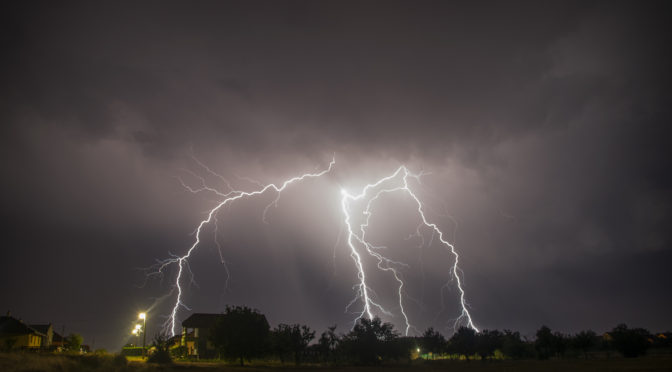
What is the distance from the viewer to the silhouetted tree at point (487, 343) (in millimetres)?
58406

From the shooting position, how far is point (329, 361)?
48.3m

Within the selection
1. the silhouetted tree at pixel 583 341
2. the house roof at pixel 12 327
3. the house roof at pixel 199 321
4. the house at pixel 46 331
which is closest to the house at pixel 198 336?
the house roof at pixel 199 321

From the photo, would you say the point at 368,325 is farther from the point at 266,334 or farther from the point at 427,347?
the point at 427,347

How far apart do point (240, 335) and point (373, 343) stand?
1681 cm

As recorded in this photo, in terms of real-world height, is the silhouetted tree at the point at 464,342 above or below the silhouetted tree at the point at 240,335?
below

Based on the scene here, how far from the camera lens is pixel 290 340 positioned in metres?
43.2

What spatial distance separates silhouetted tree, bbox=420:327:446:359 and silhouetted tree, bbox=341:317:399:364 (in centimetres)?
1947

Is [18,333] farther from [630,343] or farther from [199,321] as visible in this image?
[630,343]

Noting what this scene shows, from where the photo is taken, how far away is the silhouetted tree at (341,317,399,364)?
4578cm

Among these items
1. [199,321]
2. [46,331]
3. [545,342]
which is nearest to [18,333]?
[46,331]

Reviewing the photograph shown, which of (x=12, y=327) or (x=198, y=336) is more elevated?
(x=12, y=327)

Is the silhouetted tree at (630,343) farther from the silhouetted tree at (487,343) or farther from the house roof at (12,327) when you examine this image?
the house roof at (12,327)

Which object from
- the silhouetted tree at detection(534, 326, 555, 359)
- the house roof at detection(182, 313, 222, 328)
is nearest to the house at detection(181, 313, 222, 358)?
the house roof at detection(182, 313, 222, 328)

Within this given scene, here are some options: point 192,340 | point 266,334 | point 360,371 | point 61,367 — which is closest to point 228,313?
point 266,334
